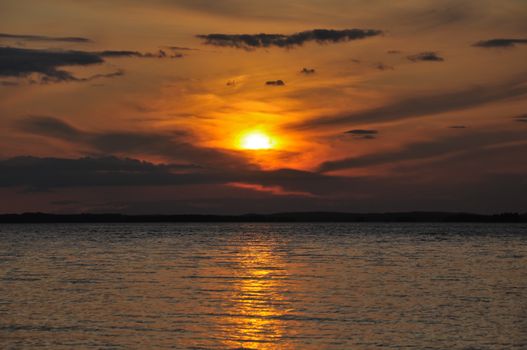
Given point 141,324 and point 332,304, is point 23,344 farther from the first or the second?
point 332,304

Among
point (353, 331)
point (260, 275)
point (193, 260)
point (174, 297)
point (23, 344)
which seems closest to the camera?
point (23, 344)

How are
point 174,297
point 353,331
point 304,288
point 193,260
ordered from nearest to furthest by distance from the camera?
point 353,331 → point 174,297 → point 304,288 → point 193,260

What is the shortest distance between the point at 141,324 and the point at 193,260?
139 feet

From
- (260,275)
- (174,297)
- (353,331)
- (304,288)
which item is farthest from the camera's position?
(260,275)

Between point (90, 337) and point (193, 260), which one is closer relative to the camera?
point (90, 337)

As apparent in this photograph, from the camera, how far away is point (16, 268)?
213 ft

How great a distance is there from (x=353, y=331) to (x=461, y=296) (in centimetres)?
1489

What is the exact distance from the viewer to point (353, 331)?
3275 centimetres

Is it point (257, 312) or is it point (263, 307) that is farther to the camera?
point (263, 307)

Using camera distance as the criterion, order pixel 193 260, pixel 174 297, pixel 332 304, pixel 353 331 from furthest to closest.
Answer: pixel 193 260 → pixel 174 297 → pixel 332 304 → pixel 353 331

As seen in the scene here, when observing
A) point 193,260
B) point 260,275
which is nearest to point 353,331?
point 260,275

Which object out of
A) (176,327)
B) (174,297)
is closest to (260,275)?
(174,297)

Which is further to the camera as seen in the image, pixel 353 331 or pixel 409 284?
pixel 409 284

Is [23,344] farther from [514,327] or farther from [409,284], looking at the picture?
[409,284]
